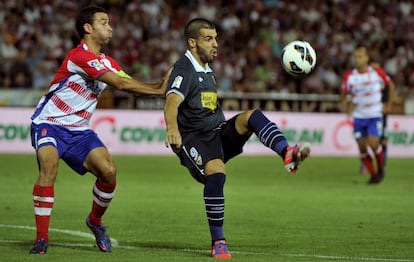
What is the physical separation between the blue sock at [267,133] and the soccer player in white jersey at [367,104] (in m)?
9.37

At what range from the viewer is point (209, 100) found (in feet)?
30.0

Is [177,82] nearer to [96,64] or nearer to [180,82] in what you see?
[180,82]

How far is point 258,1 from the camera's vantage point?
2984 centimetres

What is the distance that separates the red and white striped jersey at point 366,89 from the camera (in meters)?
18.5

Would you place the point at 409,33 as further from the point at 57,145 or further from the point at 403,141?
the point at 57,145

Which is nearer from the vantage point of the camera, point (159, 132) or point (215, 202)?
point (215, 202)

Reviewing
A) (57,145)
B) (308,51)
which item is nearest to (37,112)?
(57,145)

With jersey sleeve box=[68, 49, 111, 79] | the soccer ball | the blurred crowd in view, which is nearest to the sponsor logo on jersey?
the soccer ball

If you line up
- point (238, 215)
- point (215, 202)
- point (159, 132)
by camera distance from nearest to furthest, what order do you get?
point (215, 202) < point (238, 215) < point (159, 132)

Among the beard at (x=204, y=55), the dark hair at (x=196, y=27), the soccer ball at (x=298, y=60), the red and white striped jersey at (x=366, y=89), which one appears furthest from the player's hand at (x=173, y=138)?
the red and white striped jersey at (x=366, y=89)

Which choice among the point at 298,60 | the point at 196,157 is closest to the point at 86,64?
the point at 196,157

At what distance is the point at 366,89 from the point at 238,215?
6.63 m

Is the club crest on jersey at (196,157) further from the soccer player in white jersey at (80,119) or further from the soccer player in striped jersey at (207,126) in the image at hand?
the soccer player in white jersey at (80,119)

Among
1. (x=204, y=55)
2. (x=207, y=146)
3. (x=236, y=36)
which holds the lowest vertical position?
(x=236, y=36)
